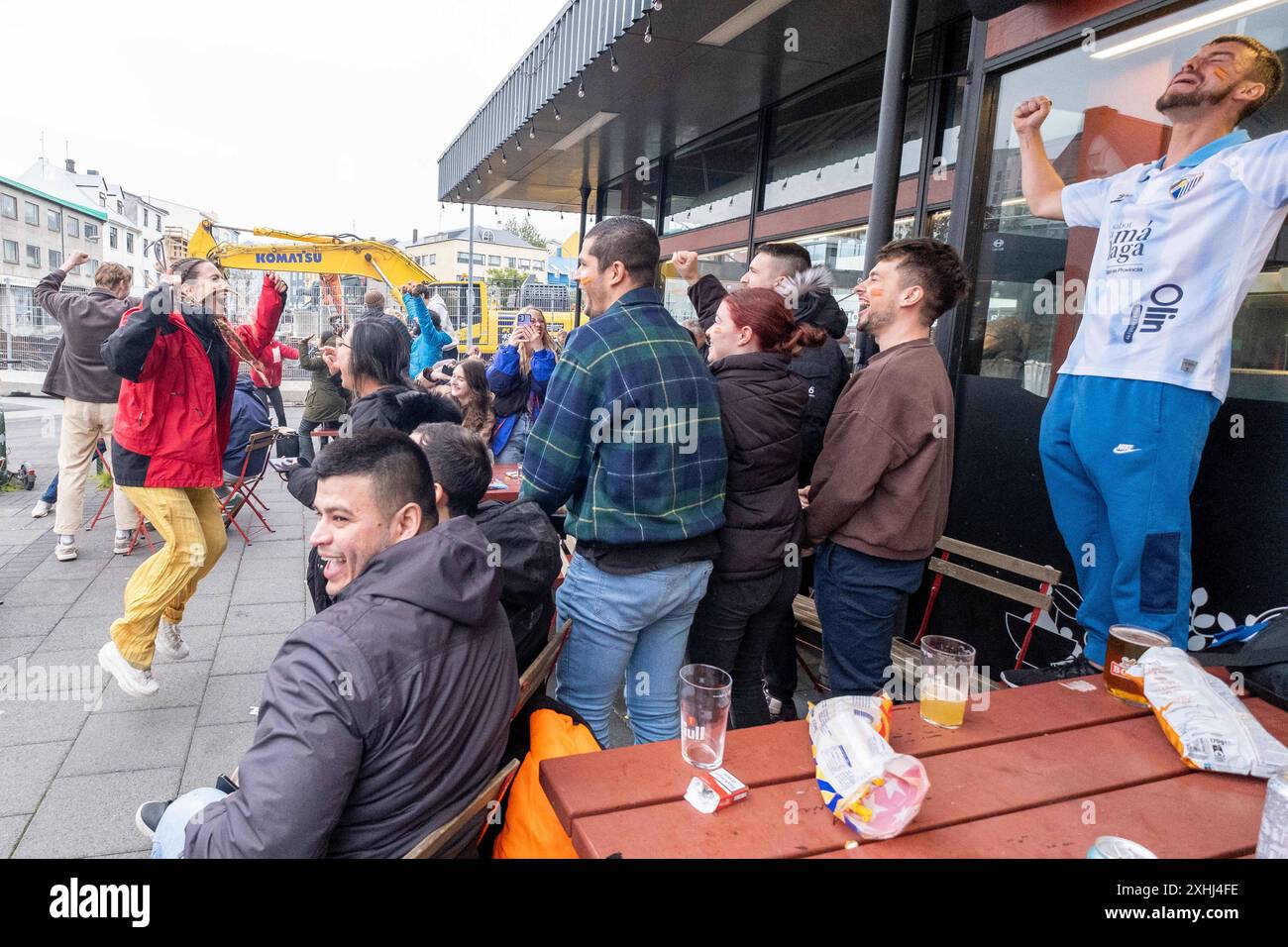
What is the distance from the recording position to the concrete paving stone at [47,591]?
14.8 ft

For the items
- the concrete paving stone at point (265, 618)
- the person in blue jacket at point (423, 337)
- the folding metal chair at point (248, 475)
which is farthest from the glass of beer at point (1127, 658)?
the person in blue jacket at point (423, 337)

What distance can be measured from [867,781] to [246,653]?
366 centimetres

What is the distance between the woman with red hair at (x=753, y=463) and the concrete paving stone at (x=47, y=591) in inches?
167

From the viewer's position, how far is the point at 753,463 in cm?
238

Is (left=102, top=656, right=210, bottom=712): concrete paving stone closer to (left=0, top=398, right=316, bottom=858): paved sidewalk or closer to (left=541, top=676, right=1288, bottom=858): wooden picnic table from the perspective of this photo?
(left=0, top=398, right=316, bottom=858): paved sidewalk

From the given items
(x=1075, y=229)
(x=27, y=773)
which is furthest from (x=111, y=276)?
(x=1075, y=229)

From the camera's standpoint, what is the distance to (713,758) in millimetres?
1490

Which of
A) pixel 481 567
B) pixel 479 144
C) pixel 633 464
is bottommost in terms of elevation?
pixel 481 567

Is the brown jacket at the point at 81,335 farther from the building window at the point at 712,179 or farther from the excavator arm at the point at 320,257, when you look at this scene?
the excavator arm at the point at 320,257
